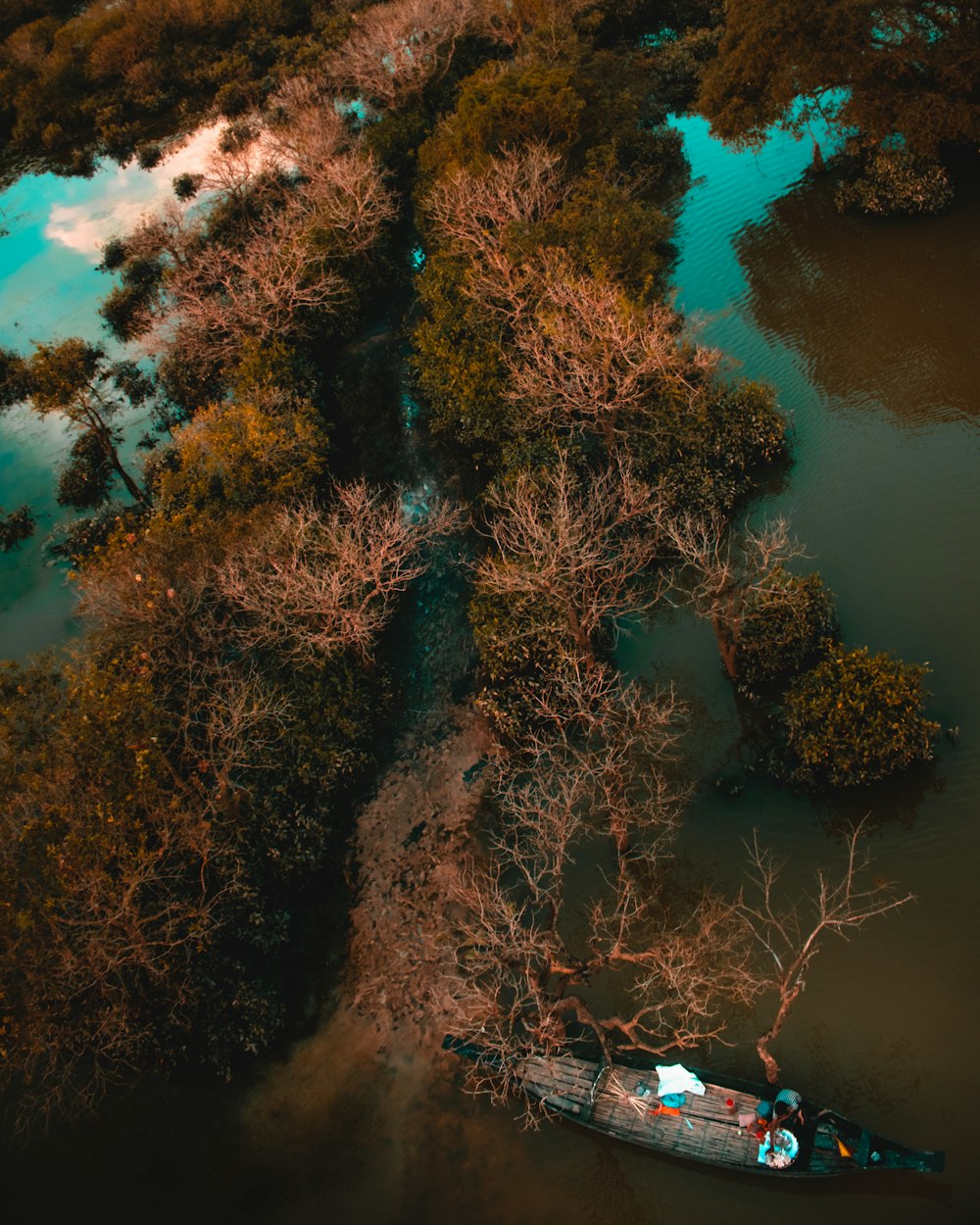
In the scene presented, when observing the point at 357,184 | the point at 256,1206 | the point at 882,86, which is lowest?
the point at 256,1206

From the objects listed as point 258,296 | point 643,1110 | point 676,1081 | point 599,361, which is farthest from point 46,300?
point 643,1110

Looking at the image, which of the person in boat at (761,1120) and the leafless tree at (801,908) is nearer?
the person in boat at (761,1120)

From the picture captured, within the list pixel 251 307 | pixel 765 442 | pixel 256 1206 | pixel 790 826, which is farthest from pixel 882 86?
pixel 256 1206

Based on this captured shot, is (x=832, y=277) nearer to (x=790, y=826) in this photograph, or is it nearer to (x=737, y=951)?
(x=790, y=826)

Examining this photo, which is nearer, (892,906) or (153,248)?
(892,906)

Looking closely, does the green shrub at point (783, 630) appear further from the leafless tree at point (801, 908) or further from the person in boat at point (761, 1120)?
the person in boat at point (761, 1120)

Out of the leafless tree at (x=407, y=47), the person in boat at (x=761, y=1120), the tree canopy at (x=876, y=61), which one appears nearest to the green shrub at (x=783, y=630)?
the person in boat at (x=761, y=1120)

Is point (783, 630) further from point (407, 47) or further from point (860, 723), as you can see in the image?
point (407, 47)
